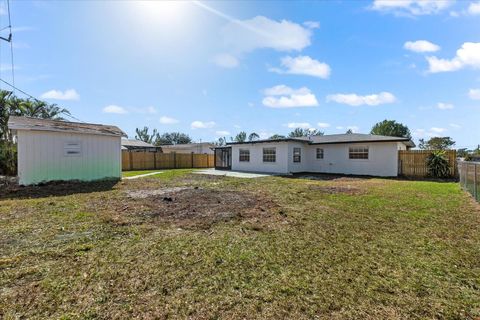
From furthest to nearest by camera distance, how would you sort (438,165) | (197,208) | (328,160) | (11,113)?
(11,113) → (328,160) → (438,165) → (197,208)

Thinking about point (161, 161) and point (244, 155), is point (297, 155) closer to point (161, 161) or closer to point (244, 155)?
point (244, 155)

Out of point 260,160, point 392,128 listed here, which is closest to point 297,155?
point 260,160

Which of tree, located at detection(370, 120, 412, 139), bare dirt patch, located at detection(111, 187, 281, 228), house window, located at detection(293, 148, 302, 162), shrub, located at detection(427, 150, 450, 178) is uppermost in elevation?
tree, located at detection(370, 120, 412, 139)

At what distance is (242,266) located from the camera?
11.5ft

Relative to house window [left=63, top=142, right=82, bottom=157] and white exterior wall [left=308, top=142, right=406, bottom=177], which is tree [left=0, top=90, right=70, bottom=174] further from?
white exterior wall [left=308, top=142, right=406, bottom=177]

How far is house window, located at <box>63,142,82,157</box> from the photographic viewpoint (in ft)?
39.5

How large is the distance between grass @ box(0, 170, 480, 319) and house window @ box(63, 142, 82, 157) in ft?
21.2

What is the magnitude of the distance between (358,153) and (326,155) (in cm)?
243

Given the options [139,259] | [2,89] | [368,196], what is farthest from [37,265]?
[2,89]

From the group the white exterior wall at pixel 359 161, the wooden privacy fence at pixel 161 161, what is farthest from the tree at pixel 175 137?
the white exterior wall at pixel 359 161

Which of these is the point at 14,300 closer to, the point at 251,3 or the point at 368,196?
the point at 368,196

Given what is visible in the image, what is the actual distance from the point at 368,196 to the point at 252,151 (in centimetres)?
1356

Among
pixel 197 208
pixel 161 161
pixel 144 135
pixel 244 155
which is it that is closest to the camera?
pixel 197 208

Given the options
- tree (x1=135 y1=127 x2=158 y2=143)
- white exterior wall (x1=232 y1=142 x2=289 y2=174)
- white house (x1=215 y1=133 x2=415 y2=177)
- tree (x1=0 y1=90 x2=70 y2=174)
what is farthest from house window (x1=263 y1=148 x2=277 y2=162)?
tree (x1=135 y1=127 x2=158 y2=143)
